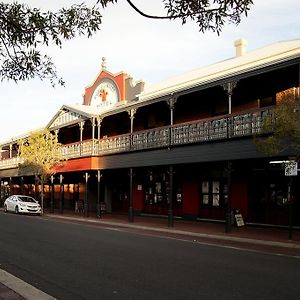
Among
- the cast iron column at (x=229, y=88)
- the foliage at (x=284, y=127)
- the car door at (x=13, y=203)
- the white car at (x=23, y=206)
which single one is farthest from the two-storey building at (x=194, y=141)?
the car door at (x=13, y=203)

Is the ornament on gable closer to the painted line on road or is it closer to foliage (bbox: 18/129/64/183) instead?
foliage (bbox: 18/129/64/183)

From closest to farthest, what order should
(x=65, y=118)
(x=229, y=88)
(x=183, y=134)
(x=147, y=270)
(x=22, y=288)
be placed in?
1. (x=22, y=288)
2. (x=147, y=270)
3. (x=229, y=88)
4. (x=183, y=134)
5. (x=65, y=118)

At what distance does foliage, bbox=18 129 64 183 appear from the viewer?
31.4 m

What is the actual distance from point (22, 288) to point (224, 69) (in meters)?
18.1

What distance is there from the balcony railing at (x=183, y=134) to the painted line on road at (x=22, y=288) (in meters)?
11.3

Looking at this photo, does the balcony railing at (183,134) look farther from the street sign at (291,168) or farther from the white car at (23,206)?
the white car at (23,206)

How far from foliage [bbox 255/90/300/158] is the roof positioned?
12.7ft

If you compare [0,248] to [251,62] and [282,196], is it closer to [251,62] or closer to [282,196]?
[282,196]

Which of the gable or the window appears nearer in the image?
the window

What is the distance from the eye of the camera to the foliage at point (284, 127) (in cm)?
1325

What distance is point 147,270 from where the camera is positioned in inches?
390

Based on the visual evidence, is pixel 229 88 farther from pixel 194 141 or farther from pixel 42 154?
pixel 42 154

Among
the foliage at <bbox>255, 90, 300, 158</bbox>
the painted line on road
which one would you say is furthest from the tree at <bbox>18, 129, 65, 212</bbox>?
the painted line on road

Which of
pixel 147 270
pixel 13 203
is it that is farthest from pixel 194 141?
pixel 13 203
